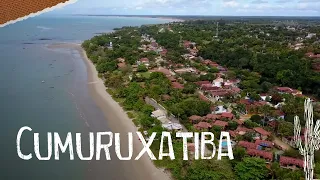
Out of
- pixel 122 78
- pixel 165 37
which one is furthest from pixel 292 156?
pixel 165 37

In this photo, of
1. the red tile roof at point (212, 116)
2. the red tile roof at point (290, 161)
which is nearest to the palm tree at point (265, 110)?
the red tile roof at point (212, 116)

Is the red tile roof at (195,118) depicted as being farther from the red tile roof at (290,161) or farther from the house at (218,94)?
the red tile roof at (290,161)

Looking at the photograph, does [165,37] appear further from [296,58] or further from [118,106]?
[118,106]

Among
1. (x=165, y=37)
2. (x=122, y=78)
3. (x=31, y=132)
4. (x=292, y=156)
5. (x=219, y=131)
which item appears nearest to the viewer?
(x=292, y=156)

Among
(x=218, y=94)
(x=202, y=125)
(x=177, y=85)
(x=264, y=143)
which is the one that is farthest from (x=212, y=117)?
(x=177, y=85)

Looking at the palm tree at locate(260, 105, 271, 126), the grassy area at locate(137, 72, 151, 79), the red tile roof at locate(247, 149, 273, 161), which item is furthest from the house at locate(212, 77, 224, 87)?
the red tile roof at locate(247, 149, 273, 161)

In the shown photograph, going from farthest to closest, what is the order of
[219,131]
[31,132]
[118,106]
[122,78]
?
[122,78] → [118,106] → [31,132] → [219,131]

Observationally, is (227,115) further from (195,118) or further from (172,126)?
(172,126)
